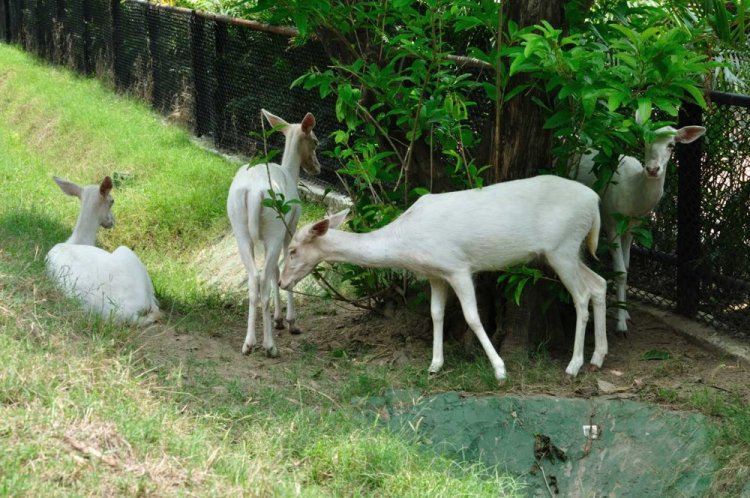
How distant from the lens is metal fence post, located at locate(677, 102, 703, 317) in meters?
6.98

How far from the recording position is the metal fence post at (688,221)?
22.9 ft

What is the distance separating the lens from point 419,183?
7.33 metres

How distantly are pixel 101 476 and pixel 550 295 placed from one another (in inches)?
131

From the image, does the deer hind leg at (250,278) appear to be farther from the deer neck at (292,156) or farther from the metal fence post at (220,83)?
the metal fence post at (220,83)

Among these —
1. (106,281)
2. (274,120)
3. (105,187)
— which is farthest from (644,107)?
(105,187)

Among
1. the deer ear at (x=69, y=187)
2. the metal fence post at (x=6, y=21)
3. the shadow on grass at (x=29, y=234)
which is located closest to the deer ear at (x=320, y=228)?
the shadow on grass at (x=29, y=234)

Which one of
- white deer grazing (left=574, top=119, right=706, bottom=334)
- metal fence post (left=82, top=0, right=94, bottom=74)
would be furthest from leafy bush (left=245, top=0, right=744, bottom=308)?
metal fence post (left=82, top=0, right=94, bottom=74)

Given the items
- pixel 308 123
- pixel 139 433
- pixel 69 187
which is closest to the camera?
pixel 139 433

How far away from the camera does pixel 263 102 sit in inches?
462

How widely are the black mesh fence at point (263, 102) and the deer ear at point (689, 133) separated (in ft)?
0.98

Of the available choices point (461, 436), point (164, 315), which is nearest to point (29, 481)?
point (461, 436)

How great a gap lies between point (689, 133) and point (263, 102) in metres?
6.13

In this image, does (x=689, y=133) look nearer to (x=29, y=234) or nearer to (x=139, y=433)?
(x=139, y=433)

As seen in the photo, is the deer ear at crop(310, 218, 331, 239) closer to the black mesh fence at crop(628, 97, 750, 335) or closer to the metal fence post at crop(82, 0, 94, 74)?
the black mesh fence at crop(628, 97, 750, 335)
